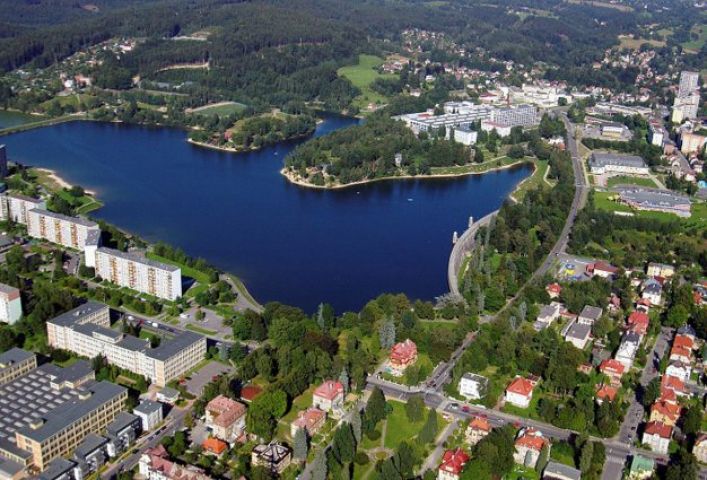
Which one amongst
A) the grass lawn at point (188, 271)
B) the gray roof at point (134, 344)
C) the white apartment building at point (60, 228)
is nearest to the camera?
the gray roof at point (134, 344)

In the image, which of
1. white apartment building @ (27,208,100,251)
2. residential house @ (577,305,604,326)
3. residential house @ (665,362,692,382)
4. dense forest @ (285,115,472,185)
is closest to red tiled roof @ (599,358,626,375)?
residential house @ (665,362,692,382)

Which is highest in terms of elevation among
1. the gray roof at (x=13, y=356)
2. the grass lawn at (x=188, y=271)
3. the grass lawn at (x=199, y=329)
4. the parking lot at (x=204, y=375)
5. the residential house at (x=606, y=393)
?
the residential house at (x=606, y=393)

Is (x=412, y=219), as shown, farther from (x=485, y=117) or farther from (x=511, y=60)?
(x=511, y=60)

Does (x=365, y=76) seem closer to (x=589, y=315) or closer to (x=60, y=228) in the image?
(x=60, y=228)

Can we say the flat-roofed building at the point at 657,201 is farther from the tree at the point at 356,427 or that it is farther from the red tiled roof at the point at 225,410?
the red tiled roof at the point at 225,410

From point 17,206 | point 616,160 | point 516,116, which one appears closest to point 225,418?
point 17,206

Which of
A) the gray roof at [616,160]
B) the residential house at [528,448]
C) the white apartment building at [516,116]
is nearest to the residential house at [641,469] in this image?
the residential house at [528,448]
